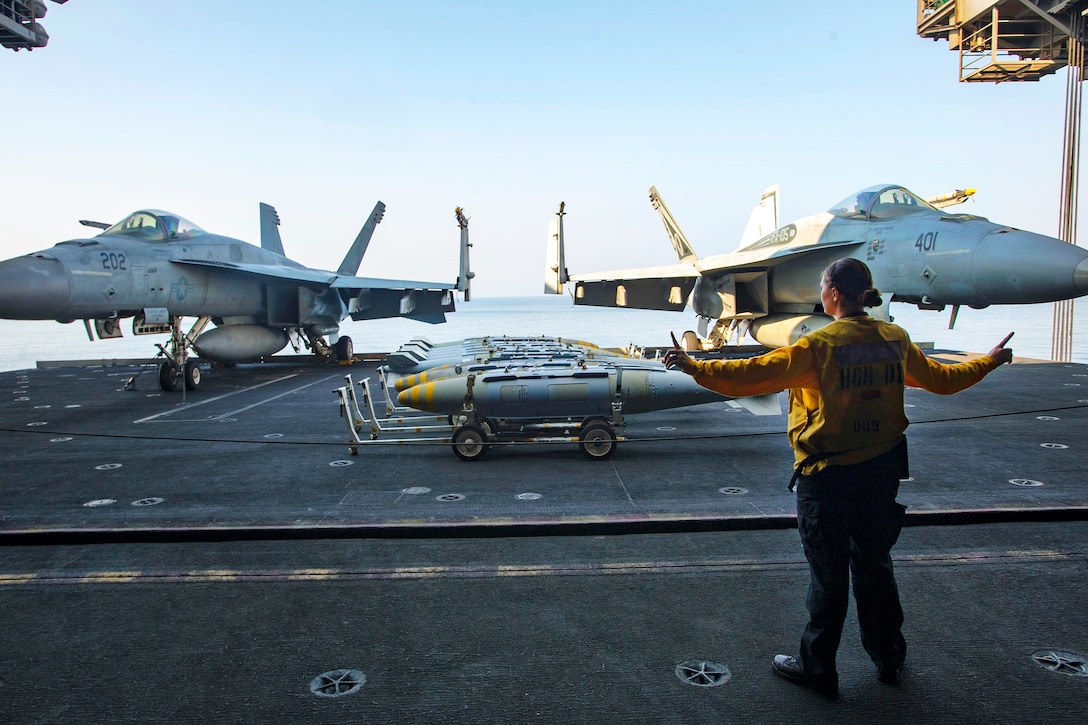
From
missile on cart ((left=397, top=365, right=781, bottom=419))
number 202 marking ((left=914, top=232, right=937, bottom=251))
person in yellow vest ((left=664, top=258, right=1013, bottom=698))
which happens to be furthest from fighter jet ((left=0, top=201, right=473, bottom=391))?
number 202 marking ((left=914, top=232, right=937, bottom=251))

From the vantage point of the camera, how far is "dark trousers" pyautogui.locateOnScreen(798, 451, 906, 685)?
292 cm

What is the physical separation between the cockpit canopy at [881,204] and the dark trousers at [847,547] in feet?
33.9

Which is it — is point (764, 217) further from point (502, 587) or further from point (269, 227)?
point (502, 587)

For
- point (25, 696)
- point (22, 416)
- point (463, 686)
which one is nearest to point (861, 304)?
point (463, 686)

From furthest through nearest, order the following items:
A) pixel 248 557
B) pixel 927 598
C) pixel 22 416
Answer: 1. pixel 22 416
2. pixel 248 557
3. pixel 927 598

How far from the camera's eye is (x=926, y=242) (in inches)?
420

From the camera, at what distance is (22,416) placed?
11734 mm

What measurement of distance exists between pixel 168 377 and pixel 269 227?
410 inches

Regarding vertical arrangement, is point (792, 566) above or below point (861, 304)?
below

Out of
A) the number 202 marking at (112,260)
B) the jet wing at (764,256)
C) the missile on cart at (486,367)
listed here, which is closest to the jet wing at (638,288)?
the jet wing at (764,256)

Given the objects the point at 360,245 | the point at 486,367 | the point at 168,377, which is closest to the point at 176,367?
the point at 168,377

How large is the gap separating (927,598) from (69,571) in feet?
18.1

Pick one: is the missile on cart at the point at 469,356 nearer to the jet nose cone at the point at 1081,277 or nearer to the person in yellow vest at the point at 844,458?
the jet nose cone at the point at 1081,277

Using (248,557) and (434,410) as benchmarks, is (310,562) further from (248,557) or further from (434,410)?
(434,410)
